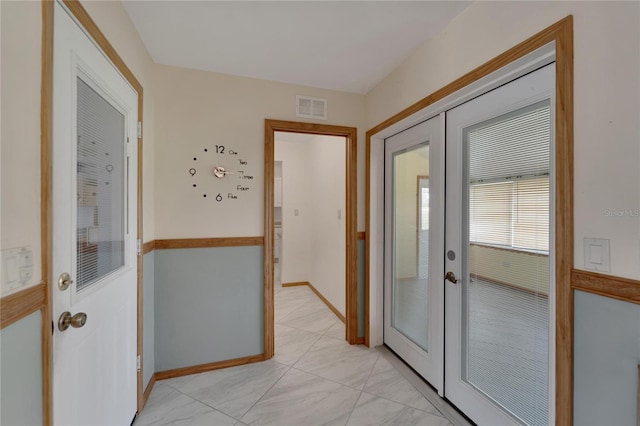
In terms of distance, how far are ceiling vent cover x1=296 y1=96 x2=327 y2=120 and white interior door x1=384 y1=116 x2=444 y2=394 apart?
691 mm

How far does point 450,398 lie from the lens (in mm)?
1869

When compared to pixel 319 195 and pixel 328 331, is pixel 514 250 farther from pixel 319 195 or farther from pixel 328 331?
pixel 319 195

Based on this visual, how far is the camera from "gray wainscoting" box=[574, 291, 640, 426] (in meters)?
0.94

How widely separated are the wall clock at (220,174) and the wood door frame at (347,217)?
0.65 ft

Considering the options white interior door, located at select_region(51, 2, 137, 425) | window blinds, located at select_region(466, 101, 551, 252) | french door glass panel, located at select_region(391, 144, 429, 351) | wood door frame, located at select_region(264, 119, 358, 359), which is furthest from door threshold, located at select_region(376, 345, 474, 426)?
white interior door, located at select_region(51, 2, 137, 425)

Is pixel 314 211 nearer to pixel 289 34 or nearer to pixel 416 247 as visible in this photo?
pixel 416 247

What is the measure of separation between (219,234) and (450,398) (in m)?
2.11

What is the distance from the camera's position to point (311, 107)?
259 centimetres

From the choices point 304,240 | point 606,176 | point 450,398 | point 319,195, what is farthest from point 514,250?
point 304,240

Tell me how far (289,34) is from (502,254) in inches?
75.2

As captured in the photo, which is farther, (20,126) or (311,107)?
(311,107)

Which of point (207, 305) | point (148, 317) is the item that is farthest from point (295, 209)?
point (148, 317)

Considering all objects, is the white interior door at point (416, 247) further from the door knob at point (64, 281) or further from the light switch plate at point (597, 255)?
the door knob at point (64, 281)

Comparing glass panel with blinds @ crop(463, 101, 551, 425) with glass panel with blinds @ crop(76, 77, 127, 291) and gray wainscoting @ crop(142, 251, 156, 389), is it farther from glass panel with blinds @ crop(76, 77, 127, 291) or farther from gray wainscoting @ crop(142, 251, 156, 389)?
gray wainscoting @ crop(142, 251, 156, 389)
